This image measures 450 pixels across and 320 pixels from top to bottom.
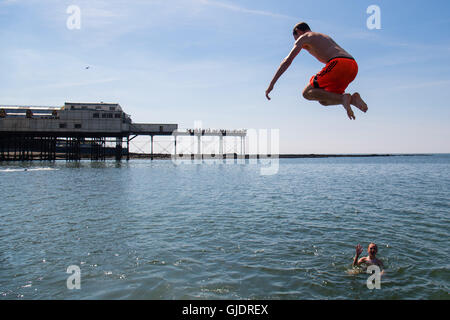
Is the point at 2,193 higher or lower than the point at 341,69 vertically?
lower

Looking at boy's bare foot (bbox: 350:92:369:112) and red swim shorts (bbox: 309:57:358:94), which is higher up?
red swim shorts (bbox: 309:57:358:94)

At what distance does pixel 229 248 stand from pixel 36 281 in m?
6.55

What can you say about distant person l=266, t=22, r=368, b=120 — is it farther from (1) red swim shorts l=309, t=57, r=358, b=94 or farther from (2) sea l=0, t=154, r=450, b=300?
(2) sea l=0, t=154, r=450, b=300

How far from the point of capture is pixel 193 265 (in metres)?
9.66

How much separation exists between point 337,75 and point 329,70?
0.11 meters

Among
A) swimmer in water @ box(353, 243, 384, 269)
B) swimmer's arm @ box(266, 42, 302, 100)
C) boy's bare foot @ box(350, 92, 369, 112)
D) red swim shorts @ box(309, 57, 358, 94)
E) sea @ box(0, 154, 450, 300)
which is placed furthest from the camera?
swimmer in water @ box(353, 243, 384, 269)

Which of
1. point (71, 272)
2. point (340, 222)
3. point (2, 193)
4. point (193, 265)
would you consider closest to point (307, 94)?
A: point (193, 265)

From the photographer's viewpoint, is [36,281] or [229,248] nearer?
[36,281]

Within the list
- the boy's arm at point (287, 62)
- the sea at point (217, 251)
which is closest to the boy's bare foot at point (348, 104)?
the boy's arm at point (287, 62)

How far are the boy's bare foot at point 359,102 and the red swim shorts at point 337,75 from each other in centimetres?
17

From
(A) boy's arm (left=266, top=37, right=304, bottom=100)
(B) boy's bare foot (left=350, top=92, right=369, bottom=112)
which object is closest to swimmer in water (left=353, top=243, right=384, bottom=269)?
(B) boy's bare foot (left=350, top=92, right=369, bottom=112)

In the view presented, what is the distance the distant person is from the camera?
128 inches

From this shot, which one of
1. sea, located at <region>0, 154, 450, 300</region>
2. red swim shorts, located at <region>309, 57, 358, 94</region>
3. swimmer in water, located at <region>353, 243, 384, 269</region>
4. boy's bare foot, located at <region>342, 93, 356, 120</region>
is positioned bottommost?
sea, located at <region>0, 154, 450, 300</region>
